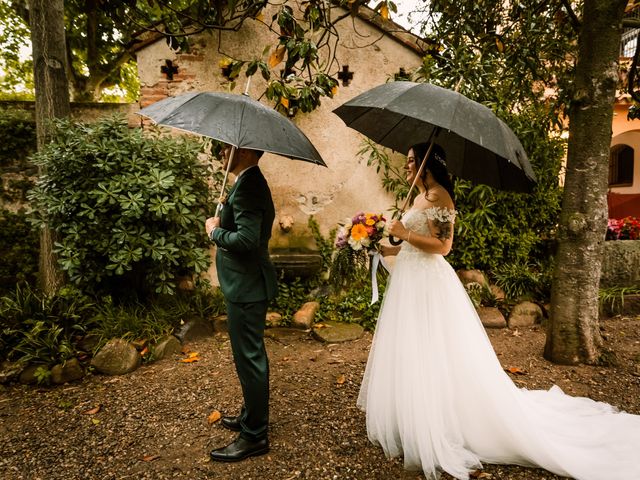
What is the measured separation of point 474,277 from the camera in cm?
545

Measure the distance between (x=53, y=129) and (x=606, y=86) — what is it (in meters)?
5.81

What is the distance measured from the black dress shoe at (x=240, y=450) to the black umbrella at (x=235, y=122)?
1.73 metres

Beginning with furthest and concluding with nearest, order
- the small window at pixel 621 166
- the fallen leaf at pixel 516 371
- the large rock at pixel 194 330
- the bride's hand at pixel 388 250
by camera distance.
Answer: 1. the small window at pixel 621 166
2. the large rock at pixel 194 330
3. the fallen leaf at pixel 516 371
4. the bride's hand at pixel 388 250

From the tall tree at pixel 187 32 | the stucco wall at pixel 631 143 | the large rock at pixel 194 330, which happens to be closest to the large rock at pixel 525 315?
the tall tree at pixel 187 32

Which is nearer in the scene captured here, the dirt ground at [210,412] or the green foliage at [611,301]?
the dirt ground at [210,412]

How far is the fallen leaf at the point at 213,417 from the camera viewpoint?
3.00 meters

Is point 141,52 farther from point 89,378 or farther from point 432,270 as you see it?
point 432,270

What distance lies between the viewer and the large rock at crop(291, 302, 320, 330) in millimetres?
4986

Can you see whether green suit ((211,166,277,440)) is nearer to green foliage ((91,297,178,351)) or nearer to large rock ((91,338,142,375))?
large rock ((91,338,142,375))

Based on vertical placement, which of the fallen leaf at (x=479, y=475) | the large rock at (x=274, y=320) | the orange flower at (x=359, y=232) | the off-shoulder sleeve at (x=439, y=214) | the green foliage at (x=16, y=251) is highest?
the off-shoulder sleeve at (x=439, y=214)

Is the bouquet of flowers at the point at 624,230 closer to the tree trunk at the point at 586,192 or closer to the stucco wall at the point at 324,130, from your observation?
the tree trunk at the point at 586,192

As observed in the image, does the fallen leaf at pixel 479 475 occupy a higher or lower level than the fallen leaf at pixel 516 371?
lower

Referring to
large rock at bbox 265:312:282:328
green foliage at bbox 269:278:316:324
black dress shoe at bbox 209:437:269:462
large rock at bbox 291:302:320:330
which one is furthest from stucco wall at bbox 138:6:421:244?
black dress shoe at bbox 209:437:269:462

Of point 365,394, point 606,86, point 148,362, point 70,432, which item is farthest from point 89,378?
point 606,86
